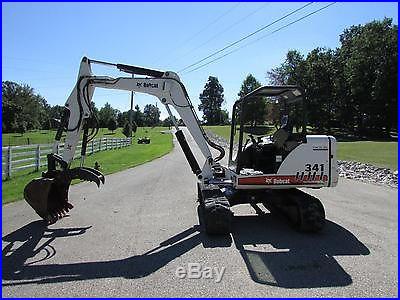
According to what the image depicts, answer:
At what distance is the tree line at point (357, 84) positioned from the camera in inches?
2128

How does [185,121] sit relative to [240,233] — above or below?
above

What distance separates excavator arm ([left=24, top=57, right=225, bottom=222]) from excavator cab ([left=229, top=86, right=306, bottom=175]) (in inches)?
30.4

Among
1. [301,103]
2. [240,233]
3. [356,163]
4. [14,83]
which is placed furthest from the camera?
[14,83]

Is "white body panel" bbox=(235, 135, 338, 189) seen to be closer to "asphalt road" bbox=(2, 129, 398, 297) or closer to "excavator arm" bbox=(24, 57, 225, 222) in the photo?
"asphalt road" bbox=(2, 129, 398, 297)

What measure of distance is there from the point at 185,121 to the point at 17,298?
4966mm

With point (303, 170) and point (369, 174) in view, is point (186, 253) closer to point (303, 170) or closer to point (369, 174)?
point (303, 170)

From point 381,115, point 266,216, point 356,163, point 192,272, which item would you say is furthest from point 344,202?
point 381,115

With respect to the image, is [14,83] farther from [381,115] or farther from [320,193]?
[320,193]

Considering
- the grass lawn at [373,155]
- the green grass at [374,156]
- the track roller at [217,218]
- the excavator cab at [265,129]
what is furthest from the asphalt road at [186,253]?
the grass lawn at [373,155]

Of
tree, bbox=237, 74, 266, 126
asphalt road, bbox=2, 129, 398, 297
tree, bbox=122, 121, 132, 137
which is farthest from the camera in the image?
tree, bbox=122, 121, 132, 137

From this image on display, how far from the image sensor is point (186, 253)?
6.27 m

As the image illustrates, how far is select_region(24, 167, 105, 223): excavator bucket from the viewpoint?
8086mm

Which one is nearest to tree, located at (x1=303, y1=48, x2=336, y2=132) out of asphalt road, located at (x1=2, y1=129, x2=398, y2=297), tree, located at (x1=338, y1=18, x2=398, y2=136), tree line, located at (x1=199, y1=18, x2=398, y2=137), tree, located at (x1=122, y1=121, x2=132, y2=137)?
tree line, located at (x1=199, y1=18, x2=398, y2=137)

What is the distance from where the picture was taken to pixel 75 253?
6.29m
